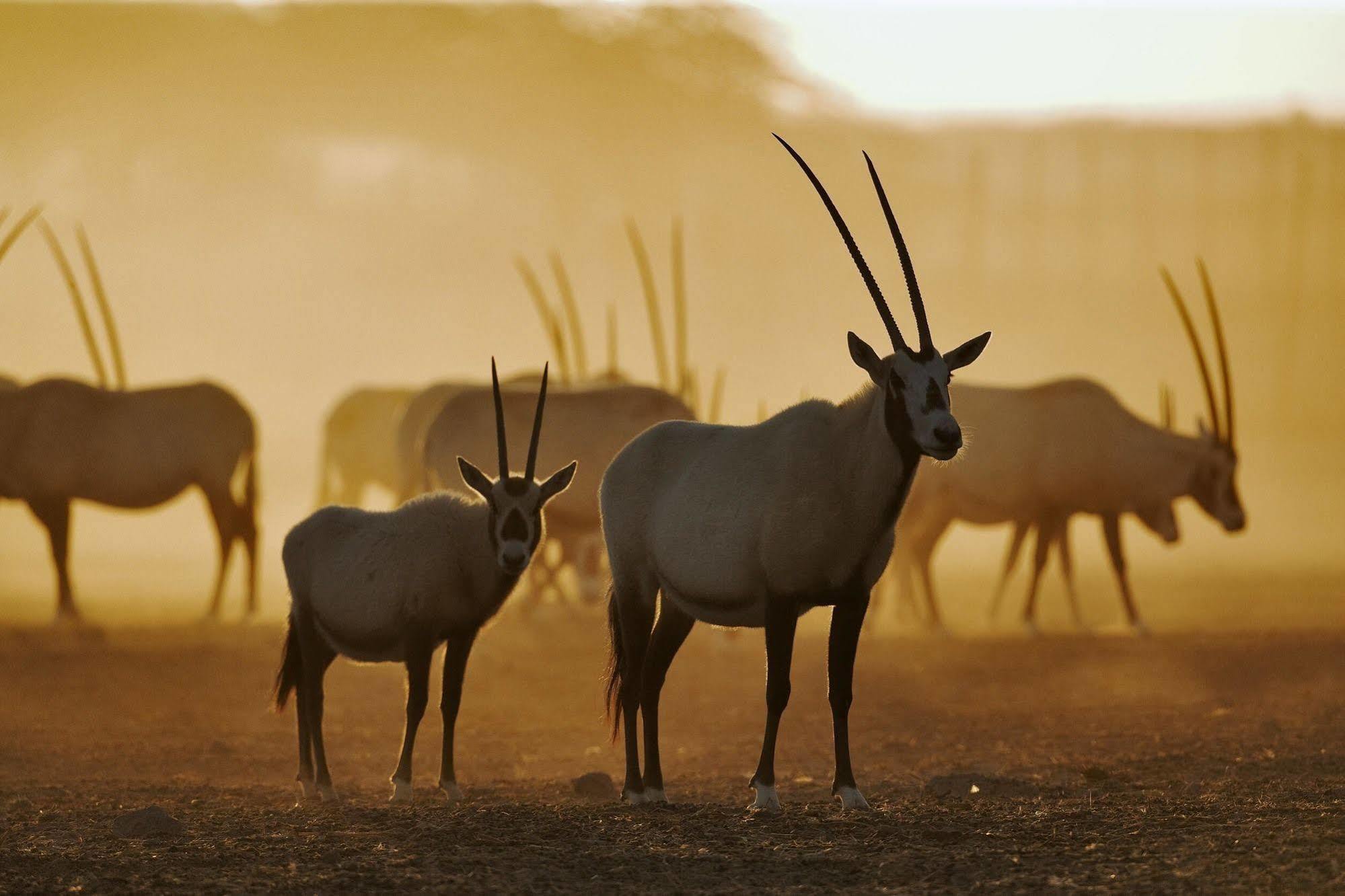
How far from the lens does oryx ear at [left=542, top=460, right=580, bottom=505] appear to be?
10.4 m

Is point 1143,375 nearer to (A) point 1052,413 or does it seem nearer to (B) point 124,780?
(A) point 1052,413

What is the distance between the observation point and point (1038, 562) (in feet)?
69.2

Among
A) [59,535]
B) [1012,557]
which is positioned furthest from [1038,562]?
[59,535]

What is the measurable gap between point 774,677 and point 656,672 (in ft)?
2.69

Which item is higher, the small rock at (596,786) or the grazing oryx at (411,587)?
the grazing oryx at (411,587)

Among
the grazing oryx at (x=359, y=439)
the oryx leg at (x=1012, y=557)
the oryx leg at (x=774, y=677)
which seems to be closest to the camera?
the oryx leg at (x=774, y=677)

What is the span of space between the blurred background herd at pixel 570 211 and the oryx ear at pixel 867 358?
47.1 metres

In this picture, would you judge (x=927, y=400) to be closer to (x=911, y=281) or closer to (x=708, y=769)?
(x=911, y=281)

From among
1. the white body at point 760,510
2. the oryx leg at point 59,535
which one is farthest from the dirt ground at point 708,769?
the white body at point 760,510

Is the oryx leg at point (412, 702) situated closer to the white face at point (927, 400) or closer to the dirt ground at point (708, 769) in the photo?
the dirt ground at point (708, 769)

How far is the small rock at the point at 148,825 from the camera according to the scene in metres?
9.15

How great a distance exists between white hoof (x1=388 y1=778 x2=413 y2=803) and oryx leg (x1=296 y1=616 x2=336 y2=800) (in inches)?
15.8

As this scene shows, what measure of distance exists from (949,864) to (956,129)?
67025 millimetres

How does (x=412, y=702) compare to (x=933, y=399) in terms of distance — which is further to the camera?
(x=412, y=702)
